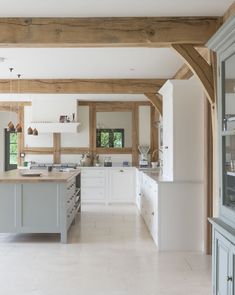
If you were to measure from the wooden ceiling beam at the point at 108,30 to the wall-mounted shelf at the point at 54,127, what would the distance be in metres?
5.34

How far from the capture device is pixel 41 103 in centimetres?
959

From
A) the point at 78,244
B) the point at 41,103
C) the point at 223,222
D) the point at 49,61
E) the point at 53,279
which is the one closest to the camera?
the point at 223,222

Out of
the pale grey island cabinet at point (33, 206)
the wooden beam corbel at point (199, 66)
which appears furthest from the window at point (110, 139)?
the wooden beam corbel at point (199, 66)

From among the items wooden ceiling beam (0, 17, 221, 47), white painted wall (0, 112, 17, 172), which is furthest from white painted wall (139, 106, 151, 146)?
wooden ceiling beam (0, 17, 221, 47)

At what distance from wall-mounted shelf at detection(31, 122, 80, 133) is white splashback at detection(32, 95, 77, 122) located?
5.6 inches

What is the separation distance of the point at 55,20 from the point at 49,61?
1.92 metres

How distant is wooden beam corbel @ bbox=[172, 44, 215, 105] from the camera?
4340mm

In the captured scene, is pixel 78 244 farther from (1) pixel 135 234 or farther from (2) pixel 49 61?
(2) pixel 49 61

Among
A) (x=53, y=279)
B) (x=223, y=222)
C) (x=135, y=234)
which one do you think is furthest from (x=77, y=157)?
(x=223, y=222)

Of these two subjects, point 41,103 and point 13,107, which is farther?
point 13,107

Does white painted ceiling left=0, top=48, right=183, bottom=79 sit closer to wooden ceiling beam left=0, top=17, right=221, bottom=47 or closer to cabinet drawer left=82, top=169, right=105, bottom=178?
wooden ceiling beam left=0, top=17, right=221, bottom=47

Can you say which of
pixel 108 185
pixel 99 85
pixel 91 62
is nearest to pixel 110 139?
pixel 108 185

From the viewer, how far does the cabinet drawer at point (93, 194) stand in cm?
955

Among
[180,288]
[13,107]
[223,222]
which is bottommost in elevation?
[180,288]
